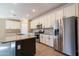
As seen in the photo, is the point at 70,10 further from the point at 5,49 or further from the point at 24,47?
the point at 5,49


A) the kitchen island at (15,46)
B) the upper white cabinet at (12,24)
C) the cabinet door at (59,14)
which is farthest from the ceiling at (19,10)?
the kitchen island at (15,46)

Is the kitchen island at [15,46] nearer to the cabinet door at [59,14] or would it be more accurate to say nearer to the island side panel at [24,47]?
the island side panel at [24,47]

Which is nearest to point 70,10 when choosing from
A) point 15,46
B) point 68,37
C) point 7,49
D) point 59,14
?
point 59,14

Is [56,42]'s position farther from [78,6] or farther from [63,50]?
[78,6]

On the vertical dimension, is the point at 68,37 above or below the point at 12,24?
below

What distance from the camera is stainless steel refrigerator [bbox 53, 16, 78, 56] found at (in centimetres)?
356

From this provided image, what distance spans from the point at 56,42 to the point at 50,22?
1362mm

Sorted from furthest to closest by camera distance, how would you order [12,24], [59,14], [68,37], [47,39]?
[47,39], [59,14], [68,37], [12,24]

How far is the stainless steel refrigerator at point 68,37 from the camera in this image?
3.56 metres

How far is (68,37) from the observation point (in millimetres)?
3705

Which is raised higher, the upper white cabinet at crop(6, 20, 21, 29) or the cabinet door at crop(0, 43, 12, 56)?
the upper white cabinet at crop(6, 20, 21, 29)

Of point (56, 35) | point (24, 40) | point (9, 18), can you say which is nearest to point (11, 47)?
point (24, 40)

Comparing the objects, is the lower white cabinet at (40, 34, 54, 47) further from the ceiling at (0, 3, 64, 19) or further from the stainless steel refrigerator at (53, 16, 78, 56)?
the ceiling at (0, 3, 64, 19)

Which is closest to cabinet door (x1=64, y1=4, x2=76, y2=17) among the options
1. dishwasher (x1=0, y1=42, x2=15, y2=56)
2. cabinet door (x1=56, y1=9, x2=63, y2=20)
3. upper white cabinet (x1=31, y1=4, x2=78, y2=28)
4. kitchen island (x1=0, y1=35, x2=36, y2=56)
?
upper white cabinet (x1=31, y1=4, x2=78, y2=28)
